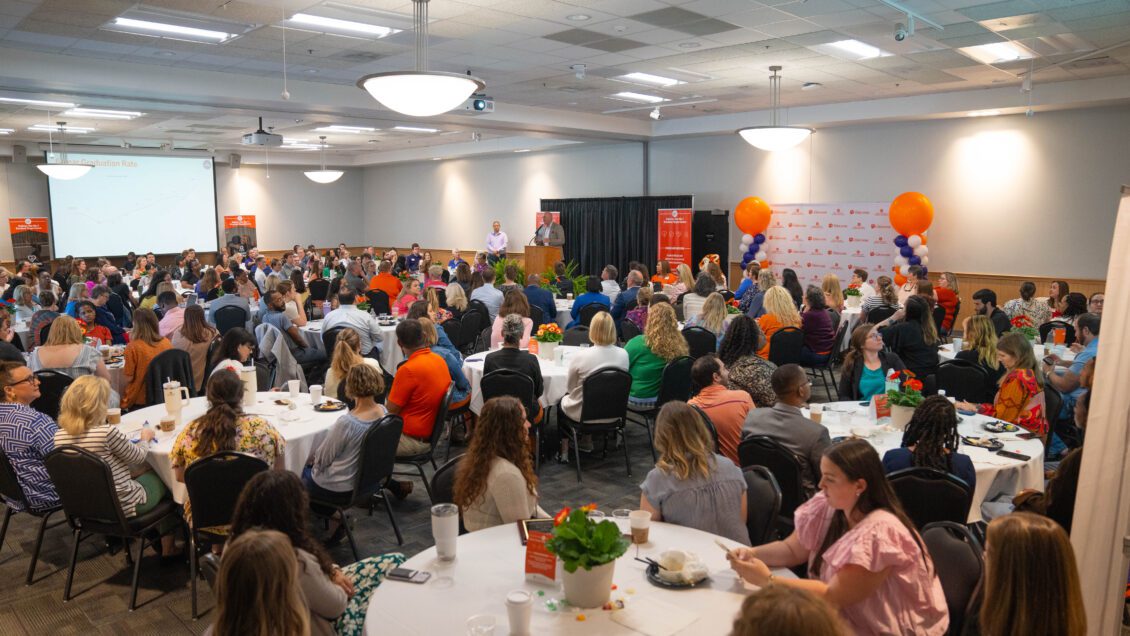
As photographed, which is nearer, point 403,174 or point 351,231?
point 403,174

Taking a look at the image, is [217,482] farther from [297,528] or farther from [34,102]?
[34,102]

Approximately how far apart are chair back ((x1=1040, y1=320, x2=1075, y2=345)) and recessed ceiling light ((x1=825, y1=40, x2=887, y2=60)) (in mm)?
3271

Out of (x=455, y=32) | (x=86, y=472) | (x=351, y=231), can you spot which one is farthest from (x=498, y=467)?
(x=351, y=231)

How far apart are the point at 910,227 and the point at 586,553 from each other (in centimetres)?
1090

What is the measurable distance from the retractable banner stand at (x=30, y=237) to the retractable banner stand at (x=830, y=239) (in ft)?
52.4

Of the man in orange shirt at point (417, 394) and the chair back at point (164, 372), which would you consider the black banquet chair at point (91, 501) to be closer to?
the man in orange shirt at point (417, 394)

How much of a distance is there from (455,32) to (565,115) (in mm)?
5992

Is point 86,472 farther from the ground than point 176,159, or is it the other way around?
point 176,159

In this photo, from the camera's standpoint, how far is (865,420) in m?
4.67

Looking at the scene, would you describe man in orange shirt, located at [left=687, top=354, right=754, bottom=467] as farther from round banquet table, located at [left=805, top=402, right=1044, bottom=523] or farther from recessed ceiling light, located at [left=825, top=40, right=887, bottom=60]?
recessed ceiling light, located at [left=825, top=40, right=887, bottom=60]

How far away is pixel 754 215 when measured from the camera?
1383 centimetres

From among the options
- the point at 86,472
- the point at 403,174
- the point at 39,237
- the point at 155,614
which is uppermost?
the point at 403,174

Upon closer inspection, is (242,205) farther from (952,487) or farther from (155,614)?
(952,487)

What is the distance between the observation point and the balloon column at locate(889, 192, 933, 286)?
11633 millimetres
